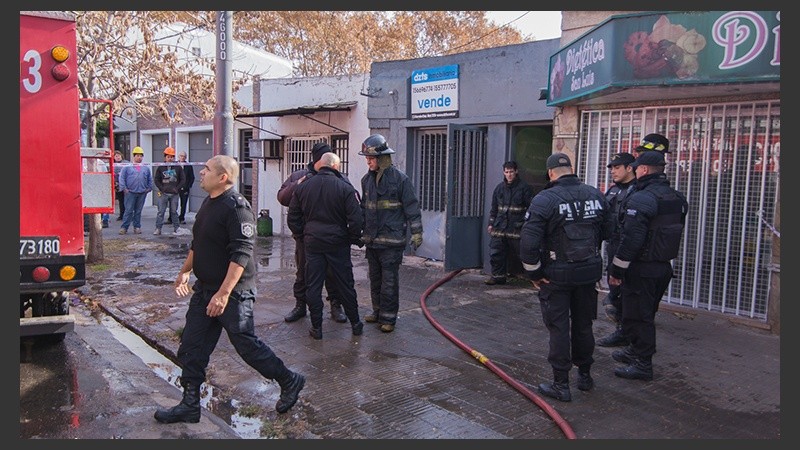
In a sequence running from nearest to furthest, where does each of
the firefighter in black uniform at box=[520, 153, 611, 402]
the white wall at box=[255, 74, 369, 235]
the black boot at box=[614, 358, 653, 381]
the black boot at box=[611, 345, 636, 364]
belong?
the firefighter in black uniform at box=[520, 153, 611, 402], the black boot at box=[614, 358, 653, 381], the black boot at box=[611, 345, 636, 364], the white wall at box=[255, 74, 369, 235]

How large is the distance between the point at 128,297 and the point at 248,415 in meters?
4.33

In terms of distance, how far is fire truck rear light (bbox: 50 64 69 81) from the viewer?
499 cm

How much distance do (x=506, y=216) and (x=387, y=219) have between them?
2.85 meters

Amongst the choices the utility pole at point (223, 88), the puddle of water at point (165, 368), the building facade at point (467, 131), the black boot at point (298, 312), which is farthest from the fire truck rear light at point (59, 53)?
the building facade at point (467, 131)

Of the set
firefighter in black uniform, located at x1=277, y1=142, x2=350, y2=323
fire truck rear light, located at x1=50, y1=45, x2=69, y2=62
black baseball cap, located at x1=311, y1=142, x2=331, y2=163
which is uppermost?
fire truck rear light, located at x1=50, y1=45, x2=69, y2=62

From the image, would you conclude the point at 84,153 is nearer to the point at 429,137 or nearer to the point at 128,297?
the point at 128,297

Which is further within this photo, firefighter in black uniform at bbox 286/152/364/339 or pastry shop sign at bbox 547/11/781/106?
firefighter in black uniform at bbox 286/152/364/339

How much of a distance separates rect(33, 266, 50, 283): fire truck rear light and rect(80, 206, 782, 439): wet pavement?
1.34 meters

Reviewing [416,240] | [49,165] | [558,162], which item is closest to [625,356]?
[558,162]

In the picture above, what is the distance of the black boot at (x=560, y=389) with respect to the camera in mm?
4648

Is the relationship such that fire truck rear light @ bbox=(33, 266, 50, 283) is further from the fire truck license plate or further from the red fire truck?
the fire truck license plate

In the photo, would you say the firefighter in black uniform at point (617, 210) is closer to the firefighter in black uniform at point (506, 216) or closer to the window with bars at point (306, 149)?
the firefighter in black uniform at point (506, 216)

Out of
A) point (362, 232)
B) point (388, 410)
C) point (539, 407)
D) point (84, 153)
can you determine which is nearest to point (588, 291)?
point (539, 407)

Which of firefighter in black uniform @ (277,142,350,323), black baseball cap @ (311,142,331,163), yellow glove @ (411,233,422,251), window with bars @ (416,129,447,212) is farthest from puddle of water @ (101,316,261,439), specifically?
window with bars @ (416,129,447,212)
